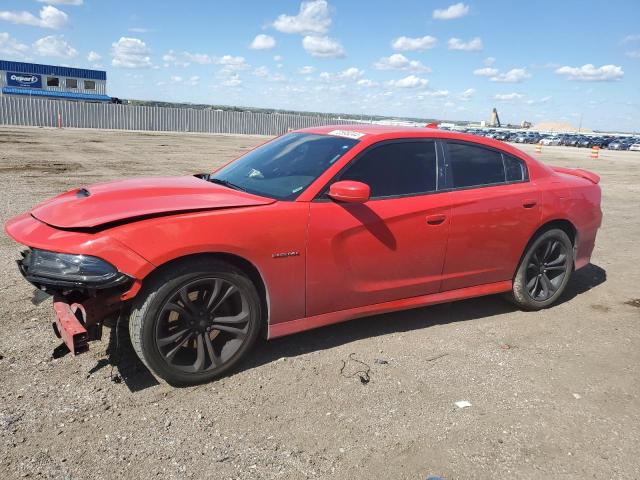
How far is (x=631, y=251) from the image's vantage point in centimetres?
738

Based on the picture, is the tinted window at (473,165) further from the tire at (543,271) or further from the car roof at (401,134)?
the tire at (543,271)

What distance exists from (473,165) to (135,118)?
4161 cm

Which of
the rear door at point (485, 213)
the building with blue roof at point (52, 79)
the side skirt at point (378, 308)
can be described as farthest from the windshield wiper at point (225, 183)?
the building with blue roof at point (52, 79)

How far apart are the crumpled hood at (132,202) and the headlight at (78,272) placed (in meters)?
0.20

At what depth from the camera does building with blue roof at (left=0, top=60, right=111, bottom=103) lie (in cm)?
6244

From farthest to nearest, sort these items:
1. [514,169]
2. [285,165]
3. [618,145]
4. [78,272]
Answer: [618,145]
[514,169]
[285,165]
[78,272]

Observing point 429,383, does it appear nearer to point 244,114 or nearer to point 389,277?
A: point 389,277

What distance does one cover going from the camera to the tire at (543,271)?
4.67 meters

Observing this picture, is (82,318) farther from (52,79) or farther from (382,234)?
(52,79)

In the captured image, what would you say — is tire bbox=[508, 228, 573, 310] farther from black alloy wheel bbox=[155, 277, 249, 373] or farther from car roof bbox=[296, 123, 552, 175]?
black alloy wheel bbox=[155, 277, 249, 373]

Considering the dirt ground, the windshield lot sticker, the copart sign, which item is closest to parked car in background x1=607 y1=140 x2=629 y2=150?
the dirt ground

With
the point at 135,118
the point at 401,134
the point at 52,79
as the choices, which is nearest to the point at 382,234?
the point at 401,134

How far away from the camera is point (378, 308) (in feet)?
12.7

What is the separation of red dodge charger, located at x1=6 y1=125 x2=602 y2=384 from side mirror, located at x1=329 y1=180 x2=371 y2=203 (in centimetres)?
1
